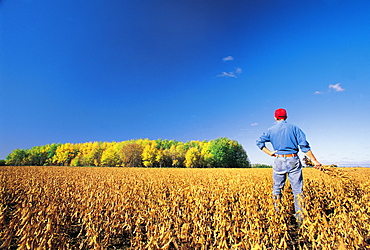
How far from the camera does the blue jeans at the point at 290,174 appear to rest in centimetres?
429

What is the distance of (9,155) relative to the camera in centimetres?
8456

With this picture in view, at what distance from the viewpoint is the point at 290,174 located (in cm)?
440


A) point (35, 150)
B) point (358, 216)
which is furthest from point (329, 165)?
point (35, 150)

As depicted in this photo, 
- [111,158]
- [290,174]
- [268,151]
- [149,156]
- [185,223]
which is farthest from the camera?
[111,158]

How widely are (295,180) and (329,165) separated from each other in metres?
1.66

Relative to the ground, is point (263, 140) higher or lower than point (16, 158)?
lower

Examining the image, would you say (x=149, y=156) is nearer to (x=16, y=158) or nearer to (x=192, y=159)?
(x=192, y=159)

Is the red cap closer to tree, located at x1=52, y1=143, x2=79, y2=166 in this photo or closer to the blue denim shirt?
the blue denim shirt

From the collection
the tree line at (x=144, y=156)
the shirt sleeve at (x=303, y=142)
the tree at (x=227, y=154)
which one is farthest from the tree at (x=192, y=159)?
the shirt sleeve at (x=303, y=142)

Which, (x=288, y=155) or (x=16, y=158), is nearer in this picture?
(x=288, y=155)

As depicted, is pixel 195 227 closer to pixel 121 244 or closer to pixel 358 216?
pixel 121 244

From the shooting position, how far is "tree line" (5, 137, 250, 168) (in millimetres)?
68500

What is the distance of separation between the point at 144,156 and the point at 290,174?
66962 millimetres

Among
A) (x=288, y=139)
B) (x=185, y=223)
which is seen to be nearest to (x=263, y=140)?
(x=288, y=139)
